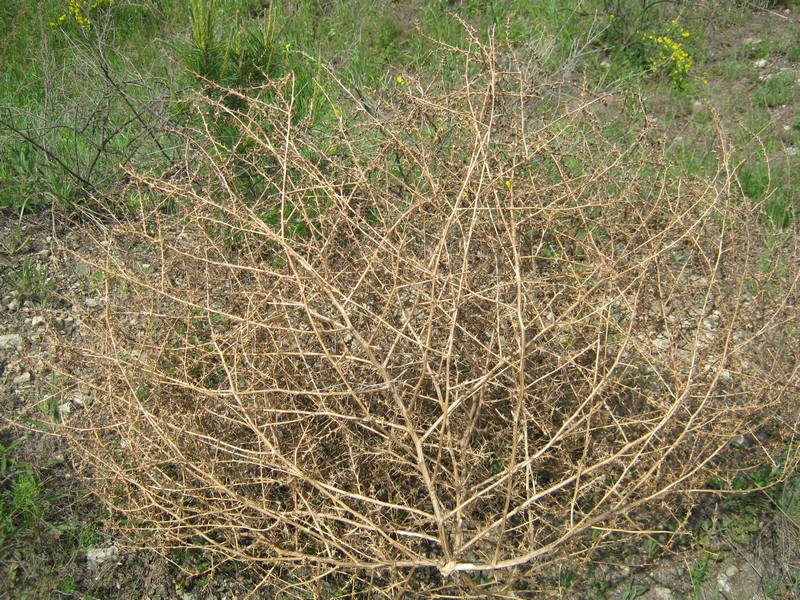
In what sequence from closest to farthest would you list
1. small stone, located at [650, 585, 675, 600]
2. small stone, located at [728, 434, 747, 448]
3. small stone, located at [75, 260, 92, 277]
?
small stone, located at [650, 585, 675, 600]
small stone, located at [728, 434, 747, 448]
small stone, located at [75, 260, 92, 277]

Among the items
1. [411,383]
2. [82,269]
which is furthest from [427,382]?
[82,269]

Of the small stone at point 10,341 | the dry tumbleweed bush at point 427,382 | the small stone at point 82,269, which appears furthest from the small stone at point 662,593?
the small stone at point 82,269

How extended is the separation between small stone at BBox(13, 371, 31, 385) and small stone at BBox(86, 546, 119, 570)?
31.5 inches

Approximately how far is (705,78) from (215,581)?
4185 millimetres

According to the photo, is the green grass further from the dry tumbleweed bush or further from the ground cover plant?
the dry tumbleweed bush

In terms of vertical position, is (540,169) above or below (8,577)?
above

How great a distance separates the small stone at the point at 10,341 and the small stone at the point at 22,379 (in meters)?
0.17

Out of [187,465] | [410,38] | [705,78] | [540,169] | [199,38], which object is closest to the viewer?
[187,465]

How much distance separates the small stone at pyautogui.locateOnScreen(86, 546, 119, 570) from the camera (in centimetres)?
237

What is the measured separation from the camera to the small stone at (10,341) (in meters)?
3.05

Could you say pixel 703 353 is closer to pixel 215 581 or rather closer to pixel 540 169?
pixel 540 169

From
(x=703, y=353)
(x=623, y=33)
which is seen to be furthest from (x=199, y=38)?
(x=623, y=33)

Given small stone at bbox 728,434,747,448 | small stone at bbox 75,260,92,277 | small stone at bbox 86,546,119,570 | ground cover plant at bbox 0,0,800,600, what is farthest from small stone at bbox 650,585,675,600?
small stone at bbox 75,260,92,277

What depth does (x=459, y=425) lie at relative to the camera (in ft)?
6.99
